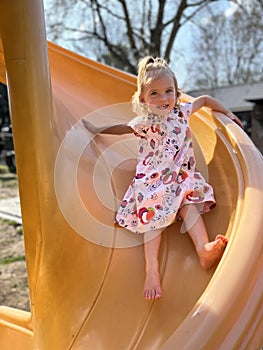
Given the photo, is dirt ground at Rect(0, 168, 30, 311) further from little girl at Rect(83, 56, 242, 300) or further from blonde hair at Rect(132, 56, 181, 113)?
blonde hair at Rect(132, 56, 181, 113)

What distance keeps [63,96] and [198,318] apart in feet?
4.41

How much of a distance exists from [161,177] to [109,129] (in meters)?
0.40

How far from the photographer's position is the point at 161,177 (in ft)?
4.38

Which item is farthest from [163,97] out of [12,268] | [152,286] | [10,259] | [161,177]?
[10,259]

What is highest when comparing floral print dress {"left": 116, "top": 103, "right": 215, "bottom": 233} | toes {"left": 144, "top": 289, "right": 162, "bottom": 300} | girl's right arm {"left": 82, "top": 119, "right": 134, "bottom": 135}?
girl's right arm {"left": 82, "top": 119, "right": 134, "bottom": 135}

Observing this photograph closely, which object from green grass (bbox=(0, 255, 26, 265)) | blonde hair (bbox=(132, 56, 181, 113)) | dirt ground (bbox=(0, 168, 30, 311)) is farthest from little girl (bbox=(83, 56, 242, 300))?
green grass (bbox=(0, 255, 26, 265))

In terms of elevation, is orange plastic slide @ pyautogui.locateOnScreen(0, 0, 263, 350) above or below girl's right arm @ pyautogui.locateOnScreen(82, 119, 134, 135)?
below

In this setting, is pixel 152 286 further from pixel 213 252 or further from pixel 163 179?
pixel 163 179

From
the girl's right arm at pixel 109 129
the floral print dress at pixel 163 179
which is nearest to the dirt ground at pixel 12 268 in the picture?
the girl's right arm at pixel 109 129

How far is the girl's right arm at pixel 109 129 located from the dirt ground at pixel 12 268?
42.7 inches

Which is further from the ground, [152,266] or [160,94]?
[160,94]

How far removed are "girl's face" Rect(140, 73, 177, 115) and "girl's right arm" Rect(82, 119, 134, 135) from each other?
13cm

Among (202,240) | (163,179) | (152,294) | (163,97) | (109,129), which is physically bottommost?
(152,294)

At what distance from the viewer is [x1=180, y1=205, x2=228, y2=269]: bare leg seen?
3.60ft
